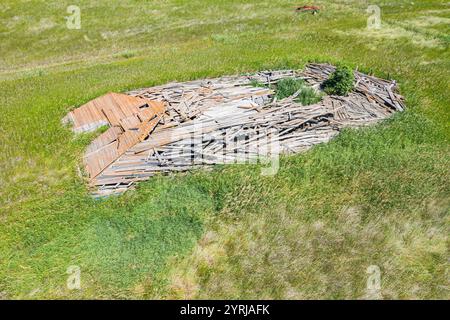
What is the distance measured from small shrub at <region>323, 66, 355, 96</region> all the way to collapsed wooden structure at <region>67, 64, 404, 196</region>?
1.66ft

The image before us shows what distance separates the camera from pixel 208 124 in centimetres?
1656

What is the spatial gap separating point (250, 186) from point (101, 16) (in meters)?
40.9

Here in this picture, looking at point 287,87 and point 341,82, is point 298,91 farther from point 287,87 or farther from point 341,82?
point 341,82

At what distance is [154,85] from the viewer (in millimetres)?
23188

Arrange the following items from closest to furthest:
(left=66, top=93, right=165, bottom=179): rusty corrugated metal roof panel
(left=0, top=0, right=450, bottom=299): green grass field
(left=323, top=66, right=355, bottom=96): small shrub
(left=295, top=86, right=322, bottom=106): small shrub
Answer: (left=0, top=0, right=450, bottom=299): green grass field
(left=66, top=93, right=165, bottom=179): rusty corrugated metal roof panel
(left=295, top=86, right=322, bottom=106): small shrub
(left=323, top=66, right=355, bottom=96): small shrub

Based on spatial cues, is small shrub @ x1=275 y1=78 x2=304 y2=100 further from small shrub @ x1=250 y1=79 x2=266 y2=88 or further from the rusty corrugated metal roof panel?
the rusty corrugated metal roof panel

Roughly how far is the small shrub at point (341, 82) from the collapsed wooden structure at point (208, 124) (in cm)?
51

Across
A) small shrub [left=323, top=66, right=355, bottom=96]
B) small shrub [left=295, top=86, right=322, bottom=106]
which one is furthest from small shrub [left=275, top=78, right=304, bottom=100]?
small shrub [left=323, top=66, right=355, bottom=96]

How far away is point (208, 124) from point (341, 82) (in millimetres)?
8140

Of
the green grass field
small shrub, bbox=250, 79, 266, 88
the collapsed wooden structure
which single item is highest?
small shrub, bbox=250, 79, 266, 88

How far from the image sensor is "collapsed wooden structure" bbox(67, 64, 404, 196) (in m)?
15.1

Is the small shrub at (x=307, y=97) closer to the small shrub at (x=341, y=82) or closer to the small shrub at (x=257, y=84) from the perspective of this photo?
the small shrub at (x=341, y=82)

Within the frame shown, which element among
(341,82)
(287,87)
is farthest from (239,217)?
(341,82)
